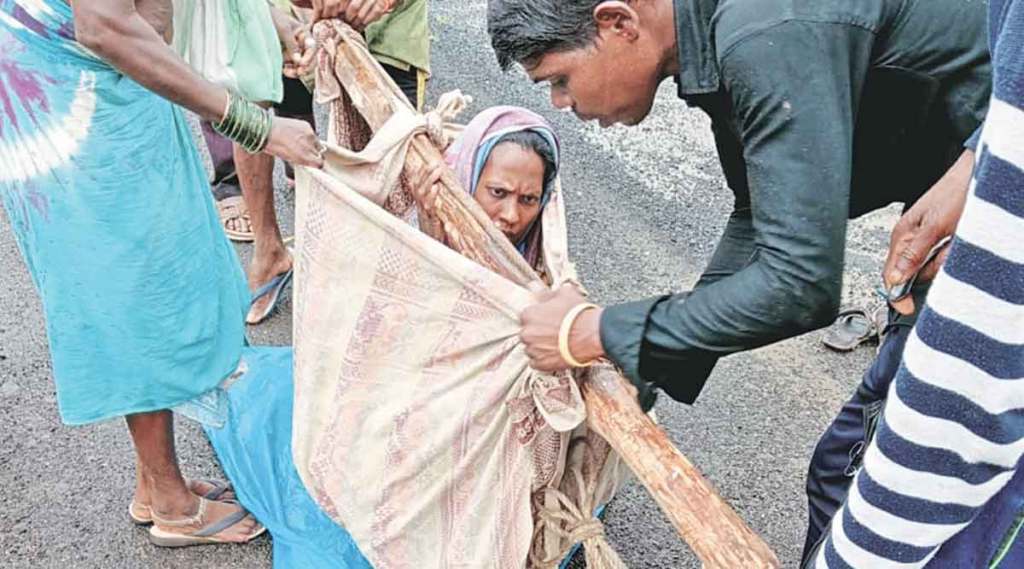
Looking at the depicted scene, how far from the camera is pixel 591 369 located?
4.97ft

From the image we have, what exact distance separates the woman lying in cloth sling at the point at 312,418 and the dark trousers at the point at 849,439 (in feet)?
2.46

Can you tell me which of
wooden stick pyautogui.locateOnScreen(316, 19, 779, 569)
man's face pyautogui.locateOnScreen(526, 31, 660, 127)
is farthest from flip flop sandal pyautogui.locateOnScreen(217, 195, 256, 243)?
man's face pyautogui.locateOnScreen(526, 31, 660, 127)

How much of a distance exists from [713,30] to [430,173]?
2.55 feet

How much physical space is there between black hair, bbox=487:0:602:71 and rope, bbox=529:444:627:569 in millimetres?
762

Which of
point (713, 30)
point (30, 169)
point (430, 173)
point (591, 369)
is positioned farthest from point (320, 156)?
point (713, 30)

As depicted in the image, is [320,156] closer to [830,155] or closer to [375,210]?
[375,210]

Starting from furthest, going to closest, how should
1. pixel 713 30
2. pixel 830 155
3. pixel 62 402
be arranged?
1. pixel 62 402
2. pixel 713 30
3. pixel 830 155

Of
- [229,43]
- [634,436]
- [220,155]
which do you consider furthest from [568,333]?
[220,155]

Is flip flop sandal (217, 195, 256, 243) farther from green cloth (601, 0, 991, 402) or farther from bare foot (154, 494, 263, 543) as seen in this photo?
green cloth (601, 0, 991, 402)

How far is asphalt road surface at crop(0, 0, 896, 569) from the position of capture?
246 cm

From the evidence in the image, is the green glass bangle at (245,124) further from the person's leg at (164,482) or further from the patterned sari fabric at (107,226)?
the person's leg at (164,482)

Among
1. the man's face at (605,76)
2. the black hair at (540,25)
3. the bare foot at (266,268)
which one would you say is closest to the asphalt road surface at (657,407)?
the bare foot at (266,268)

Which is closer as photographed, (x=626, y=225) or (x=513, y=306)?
(x=513, y=306)

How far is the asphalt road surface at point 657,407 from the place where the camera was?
8.09 ft
